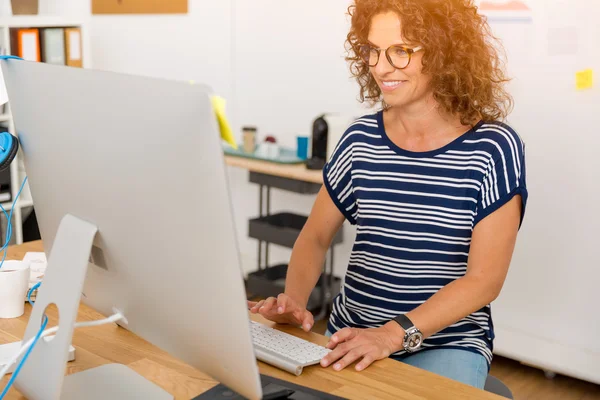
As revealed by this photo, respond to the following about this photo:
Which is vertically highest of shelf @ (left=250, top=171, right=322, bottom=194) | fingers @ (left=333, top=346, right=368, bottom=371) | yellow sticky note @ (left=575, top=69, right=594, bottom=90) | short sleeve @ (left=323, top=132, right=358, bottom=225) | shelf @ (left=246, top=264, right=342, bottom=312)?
yellow sticky note @ (left=575, top=69, right=594, bottom=90)

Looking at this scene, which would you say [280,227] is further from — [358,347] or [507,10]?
[358,347]

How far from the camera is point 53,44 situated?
3.87 meters

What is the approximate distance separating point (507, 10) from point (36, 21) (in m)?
2.34

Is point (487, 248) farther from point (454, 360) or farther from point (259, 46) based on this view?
point (259, 46)

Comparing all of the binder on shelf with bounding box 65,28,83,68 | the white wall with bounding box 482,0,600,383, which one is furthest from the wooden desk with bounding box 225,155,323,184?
the binder on shelf with bounding box 65,28,83,68

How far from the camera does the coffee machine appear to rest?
3.10 metres

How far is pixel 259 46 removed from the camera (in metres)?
3.76

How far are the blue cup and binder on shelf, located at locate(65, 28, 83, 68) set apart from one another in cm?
137

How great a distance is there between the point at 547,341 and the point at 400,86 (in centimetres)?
173

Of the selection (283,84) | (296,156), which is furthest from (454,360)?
(283,84)

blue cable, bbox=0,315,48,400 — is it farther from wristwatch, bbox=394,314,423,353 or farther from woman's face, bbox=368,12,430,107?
woman's face, bbox=368,12,430,107

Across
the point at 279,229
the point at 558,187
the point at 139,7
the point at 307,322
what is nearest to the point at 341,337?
the point at 307,322

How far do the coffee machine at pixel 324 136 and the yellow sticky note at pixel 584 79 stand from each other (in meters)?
0.91

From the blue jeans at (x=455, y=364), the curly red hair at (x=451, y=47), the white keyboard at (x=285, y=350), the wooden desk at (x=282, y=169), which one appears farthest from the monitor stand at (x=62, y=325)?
the wooden desk at (x=282, y=169)
